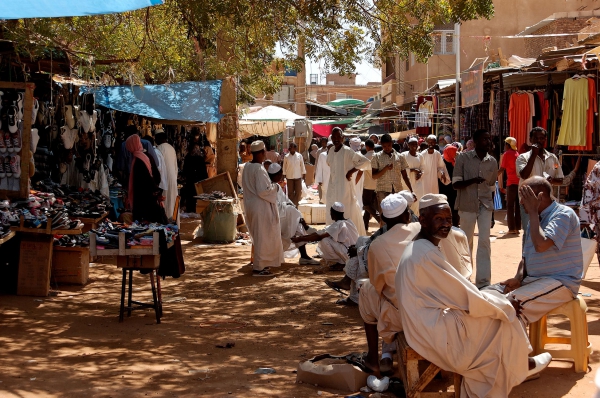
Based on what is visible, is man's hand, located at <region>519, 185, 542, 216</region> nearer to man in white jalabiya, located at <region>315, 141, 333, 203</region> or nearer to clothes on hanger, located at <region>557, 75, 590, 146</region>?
clothes on hanger, located at <region>557, 75, 590, 146</region>

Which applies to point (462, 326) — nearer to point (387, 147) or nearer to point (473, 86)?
point (387, 147)

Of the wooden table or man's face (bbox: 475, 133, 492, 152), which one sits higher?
man's face (bbox: 475, 133, 492, 152)

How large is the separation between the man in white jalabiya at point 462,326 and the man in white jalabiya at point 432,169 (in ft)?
30.4

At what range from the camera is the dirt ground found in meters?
5.41

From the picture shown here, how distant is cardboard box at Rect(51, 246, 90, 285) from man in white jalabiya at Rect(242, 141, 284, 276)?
232cm

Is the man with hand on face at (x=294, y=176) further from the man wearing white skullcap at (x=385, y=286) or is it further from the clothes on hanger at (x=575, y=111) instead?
the man wearing white skullcap at (x=385, y=286)

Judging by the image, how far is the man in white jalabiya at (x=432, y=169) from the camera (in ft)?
45.0

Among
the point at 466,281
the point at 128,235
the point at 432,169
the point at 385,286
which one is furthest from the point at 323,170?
the point at 466,281

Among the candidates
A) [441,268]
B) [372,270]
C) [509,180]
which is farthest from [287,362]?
[509,180]

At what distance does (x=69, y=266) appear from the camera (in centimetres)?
949

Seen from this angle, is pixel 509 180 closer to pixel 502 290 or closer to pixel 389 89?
pixel 502 290

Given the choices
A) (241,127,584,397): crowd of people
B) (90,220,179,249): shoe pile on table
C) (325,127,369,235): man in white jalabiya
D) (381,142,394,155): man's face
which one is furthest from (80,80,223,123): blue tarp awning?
(241,127,584,397): crowd of people

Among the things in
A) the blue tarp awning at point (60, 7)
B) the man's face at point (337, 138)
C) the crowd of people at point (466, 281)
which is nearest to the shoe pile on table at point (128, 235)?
the crowd of people at point (466, 281)

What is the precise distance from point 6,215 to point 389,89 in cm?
3548
